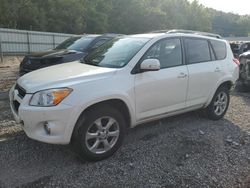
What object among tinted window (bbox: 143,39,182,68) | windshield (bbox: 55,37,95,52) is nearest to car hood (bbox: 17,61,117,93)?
tinted window (bbox: 143,39,182,68)

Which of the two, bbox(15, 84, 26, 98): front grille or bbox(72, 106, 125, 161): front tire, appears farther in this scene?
bbox(15, 84, 26, 98): front grille

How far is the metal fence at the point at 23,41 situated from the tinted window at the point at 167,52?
18877 mm

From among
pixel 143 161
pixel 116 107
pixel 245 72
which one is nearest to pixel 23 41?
pixel 245 72

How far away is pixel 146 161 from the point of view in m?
4.09

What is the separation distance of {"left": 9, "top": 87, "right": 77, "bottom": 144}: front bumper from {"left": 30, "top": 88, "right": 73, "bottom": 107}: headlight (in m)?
0.06

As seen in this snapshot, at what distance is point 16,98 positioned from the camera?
4090 millimetres

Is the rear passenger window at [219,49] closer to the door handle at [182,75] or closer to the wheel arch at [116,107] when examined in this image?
the door handle at [182,75]

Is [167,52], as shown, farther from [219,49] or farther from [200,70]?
[219,49]

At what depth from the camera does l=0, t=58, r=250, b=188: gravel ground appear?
360cm

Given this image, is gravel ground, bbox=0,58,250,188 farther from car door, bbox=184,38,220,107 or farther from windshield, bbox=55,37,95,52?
windshield, bbox=55,37,95,52

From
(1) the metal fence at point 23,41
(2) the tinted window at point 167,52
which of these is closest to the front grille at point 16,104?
(2) the tinted window at point 167,52

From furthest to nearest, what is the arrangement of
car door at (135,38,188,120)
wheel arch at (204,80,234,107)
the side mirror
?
wheel arch at (204,80,234,107), car door at (135,38,188,120), the side mirror

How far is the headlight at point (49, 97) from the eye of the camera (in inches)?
142

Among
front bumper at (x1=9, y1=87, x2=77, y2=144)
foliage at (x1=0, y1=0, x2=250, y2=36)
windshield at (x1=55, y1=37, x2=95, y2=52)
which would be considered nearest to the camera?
front bumper at (x1=9, y1=87, x2=77, y2=144)
